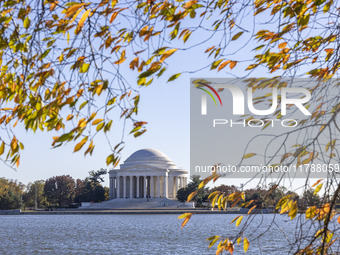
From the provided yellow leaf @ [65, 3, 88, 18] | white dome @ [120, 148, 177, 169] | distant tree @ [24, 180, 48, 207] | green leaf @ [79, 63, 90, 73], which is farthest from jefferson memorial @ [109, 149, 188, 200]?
yellow leaf @ [65, 3, 88, 18]

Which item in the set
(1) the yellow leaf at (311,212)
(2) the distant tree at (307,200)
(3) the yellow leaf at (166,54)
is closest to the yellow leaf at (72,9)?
(3) the yellow leaf at (166,54)

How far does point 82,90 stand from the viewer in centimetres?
531

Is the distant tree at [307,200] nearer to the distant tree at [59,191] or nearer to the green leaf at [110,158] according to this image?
the green leaf at [110,158]

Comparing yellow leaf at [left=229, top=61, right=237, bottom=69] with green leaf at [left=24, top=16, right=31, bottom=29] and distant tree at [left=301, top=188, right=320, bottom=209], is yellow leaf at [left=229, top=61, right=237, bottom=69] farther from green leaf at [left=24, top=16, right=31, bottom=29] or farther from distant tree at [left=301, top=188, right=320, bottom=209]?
green leaf at [left=24, top=16, right=31, bottom=29]

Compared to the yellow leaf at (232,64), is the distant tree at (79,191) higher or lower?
higher

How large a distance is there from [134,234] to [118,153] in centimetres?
3494

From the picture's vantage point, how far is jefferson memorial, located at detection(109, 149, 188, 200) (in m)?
111

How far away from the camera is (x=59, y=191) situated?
10894 cm

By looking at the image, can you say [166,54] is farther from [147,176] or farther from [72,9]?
[147,176]

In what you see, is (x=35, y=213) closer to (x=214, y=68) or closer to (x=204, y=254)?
(x=204, y=254)

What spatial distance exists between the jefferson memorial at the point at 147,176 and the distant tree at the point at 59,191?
9471 mm

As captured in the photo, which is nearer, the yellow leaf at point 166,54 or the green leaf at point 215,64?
the yellow leaf at point 166,54

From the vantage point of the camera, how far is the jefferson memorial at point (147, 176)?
11062 centimetres

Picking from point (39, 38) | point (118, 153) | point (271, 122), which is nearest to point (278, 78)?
point (271, 122)
